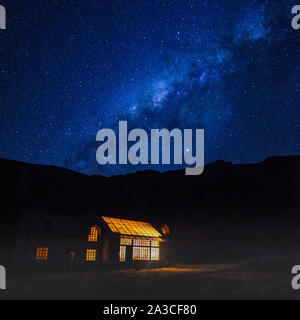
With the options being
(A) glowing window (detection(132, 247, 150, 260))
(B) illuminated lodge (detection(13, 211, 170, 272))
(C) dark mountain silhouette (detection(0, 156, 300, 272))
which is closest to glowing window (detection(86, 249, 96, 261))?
(B) illuminated lodge (detection(13, 211, 170, 272))

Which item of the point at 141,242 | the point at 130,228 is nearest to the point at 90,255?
the point at 130,228

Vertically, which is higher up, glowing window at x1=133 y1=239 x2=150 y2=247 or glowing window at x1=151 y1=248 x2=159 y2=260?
glowing window at x1=133 y1=239 x2=150 y2=247

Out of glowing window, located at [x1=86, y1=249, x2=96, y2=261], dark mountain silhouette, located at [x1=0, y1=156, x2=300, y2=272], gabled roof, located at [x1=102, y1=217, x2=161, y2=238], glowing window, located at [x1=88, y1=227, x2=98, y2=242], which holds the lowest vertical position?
glowing window, located at [x1=86, y1=249, x2=96, y2=261]

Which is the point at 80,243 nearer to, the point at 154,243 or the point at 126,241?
the point at 126,241

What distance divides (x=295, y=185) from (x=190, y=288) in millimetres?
54187

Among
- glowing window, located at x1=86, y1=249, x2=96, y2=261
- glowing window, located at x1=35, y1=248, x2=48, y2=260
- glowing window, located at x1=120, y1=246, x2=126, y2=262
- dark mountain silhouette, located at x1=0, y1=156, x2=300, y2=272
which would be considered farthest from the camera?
dark mountain silhouette, located at x1=0, y1=156, x2=300, y2=272

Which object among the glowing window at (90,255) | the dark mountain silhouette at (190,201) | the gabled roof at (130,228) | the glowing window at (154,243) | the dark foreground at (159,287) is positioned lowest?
the dark foreground at (159,287)

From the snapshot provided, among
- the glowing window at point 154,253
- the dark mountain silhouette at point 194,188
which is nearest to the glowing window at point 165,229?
the glowing window at point 154,253

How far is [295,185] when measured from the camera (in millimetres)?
60562

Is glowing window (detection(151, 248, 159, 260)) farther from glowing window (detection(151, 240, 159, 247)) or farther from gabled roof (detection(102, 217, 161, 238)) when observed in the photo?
gabled roof (detection(102, 217, 161, 238))

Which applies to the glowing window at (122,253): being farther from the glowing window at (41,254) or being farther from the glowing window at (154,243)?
the glowing window at (41,254)

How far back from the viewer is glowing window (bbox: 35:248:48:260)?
83.9ft

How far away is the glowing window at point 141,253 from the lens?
2895cm
